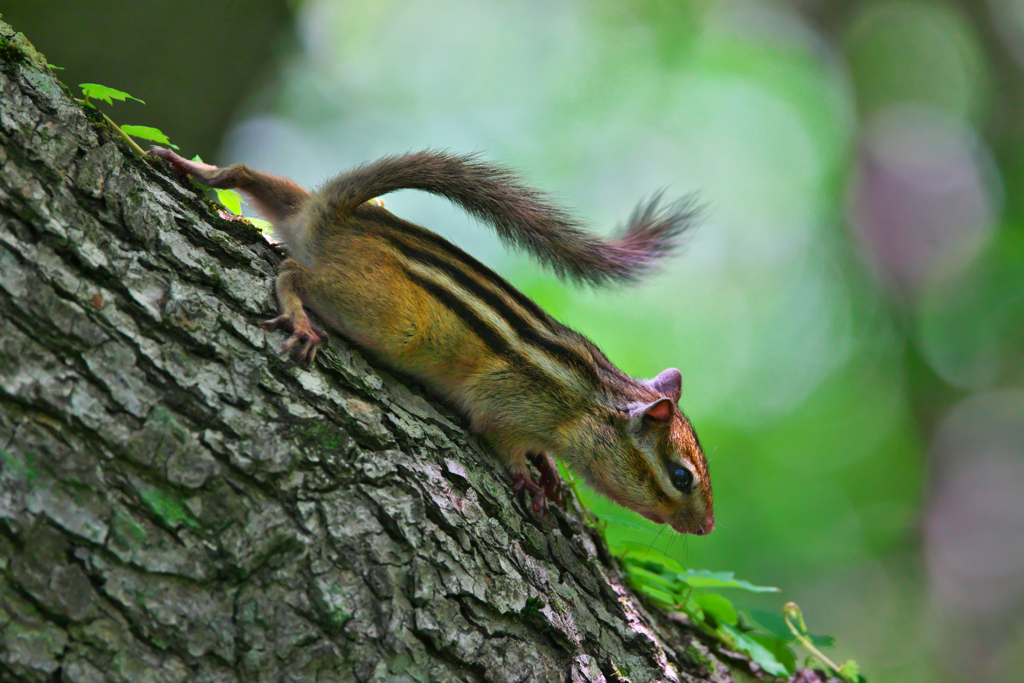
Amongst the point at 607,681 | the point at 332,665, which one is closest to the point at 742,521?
the point at 607,681

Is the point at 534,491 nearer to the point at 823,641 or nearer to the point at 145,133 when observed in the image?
the point at 823,641

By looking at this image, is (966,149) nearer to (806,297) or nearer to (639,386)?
(806,297)

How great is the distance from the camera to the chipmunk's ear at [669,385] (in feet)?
12.5

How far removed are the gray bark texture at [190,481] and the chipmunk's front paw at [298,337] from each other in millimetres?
47

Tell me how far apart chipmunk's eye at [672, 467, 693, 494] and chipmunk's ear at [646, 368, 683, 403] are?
0.57m

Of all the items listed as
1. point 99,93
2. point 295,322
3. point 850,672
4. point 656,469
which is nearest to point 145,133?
point 99,93

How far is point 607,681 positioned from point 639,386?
1.55 m

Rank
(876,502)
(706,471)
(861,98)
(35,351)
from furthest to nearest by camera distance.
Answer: (876,502)
(861,98)
(706,471)
(35,351)

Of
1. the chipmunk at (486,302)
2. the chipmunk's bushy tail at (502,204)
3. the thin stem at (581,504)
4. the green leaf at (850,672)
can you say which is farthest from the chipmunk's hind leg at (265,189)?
the green leaf at (850,672)

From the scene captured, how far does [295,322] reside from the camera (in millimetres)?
2248

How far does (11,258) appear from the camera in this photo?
1.79 meters

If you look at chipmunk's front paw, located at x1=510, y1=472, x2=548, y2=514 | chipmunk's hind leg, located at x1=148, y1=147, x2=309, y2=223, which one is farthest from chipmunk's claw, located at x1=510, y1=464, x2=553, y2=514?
chipmunk's hind leg, located at x1=148, y1=147, x2=309, y2=223

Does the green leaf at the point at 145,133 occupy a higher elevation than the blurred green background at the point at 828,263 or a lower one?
lower

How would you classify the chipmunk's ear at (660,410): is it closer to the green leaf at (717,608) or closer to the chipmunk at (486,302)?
the chipmunk at (486,302)
